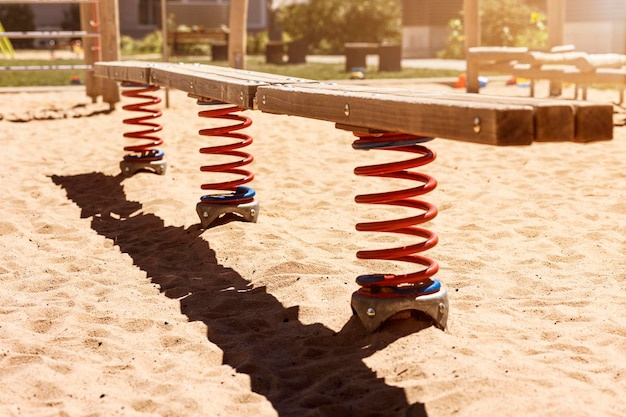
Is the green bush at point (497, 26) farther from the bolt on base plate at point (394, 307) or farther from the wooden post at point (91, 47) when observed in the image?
the bolt on base plate at point (394, 307)

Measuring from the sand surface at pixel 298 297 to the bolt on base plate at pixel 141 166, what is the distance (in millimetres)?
102

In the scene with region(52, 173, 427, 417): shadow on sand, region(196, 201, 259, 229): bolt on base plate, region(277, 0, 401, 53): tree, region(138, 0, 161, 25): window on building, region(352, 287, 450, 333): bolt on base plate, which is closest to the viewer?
region(52, 173, 427, 417): shadow on sand

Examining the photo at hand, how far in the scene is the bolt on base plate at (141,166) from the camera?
782 cm

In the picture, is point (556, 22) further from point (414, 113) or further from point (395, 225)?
point (414, 113)

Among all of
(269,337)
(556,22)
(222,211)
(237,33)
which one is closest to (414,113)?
(269,337)

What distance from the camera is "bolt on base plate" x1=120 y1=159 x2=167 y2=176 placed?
782cm

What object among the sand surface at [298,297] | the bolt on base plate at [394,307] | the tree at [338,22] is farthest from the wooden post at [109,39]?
the tree at [338,22]

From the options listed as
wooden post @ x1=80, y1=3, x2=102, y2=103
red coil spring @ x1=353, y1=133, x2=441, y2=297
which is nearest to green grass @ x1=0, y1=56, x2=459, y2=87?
wooden post @ x1=80, y1=3, x2=102, y2=103

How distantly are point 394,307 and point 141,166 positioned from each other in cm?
451

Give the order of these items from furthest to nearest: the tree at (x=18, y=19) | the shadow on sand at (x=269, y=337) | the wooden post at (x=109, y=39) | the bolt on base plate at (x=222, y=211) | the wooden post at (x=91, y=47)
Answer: the tree at (x=18, y=19)
the wooden post at (x=91, y=47)
the wooden post at (x=109, y=39)
the bolt on base plate at (x=222, y=211)
the shadow on sand at (x=269, y=337)

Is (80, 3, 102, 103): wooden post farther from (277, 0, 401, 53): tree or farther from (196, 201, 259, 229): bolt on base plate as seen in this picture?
(277, 0, 401, 53): tree

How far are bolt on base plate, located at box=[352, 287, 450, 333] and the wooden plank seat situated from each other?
0.78 m

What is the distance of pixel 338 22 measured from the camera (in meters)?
30.0

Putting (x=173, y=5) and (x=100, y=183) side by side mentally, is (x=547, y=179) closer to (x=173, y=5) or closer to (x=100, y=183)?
(x=100, y=183)
